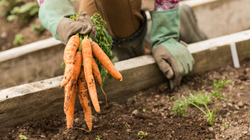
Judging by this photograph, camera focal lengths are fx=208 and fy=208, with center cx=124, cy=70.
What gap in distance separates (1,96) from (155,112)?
4.16 ft

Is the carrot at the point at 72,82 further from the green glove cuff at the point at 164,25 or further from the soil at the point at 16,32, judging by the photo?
the soil at the point at 16,32

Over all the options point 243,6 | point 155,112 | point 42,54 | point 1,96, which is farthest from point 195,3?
point 1,96

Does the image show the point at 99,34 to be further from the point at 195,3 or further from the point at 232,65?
the point at 195,3

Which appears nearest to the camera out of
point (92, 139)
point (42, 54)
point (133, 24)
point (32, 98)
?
point (92, 139)

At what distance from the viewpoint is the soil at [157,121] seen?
157cm

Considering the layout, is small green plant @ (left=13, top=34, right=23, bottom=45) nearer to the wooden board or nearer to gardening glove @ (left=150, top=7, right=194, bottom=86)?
the wooden board

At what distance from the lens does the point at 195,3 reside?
3020mm

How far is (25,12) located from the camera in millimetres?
3533

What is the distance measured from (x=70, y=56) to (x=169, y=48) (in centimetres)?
104

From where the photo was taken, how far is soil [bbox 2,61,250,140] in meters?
1.57

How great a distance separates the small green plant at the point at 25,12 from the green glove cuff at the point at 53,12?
6.38 ft

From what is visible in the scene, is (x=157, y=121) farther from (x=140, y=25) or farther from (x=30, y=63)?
(x=30, y=63)

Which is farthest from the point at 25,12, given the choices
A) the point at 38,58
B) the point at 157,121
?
the point at 157,121

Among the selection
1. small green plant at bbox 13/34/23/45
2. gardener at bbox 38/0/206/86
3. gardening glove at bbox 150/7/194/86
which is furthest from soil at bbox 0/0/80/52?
gardening glove at bbox 150/7/194/86
